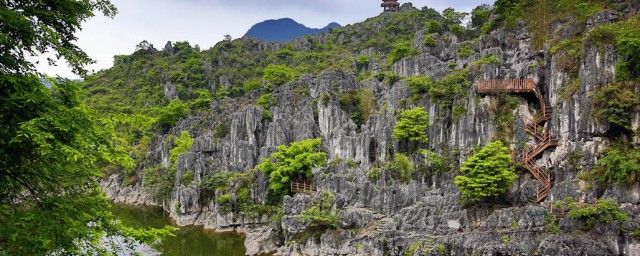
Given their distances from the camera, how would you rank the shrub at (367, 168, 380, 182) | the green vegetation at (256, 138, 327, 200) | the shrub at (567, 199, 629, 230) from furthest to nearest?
the green vegetation at (256, 138, 327, 200) < the shrub at (367, 168, 380, 182) < the shrub at (567, 199, 629, 230)

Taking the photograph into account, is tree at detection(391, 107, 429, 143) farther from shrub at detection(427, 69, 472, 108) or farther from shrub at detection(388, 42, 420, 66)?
shrub at detection(388, 42, 420, 66)

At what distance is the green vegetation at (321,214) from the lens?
96.9ft

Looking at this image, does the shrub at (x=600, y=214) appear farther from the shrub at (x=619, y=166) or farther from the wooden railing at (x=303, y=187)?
the wooden railing at (x=303, y=187)

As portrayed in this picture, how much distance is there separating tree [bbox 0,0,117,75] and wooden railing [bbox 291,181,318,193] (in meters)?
27.8

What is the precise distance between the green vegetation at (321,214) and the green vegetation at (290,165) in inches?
214

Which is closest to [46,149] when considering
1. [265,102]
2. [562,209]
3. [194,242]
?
[562,209]

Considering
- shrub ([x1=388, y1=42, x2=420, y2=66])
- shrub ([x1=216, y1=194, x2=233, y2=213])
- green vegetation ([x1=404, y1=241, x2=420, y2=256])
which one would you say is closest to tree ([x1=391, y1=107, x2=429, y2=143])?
green vegetation ([x1=404, y1=241, x2=420, y2=256])

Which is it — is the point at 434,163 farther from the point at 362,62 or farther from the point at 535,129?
the point at 362,62

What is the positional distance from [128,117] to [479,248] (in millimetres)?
19554

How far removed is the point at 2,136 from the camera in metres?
6.54

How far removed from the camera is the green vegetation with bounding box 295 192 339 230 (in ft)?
96.9

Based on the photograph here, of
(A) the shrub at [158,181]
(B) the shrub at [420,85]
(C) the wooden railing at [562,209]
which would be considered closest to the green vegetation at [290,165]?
(B) the shrub at [420,85]

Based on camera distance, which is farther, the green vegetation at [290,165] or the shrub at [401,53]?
the shrub at [401,53]

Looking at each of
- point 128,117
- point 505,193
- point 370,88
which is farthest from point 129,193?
point 128,117
